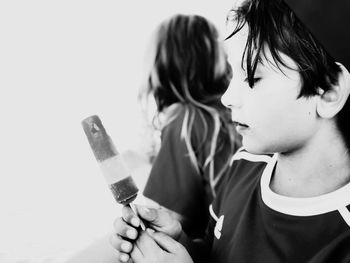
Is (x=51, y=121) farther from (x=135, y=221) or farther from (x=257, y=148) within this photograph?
(x=257, y=148)

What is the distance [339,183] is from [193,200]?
732 millimetres

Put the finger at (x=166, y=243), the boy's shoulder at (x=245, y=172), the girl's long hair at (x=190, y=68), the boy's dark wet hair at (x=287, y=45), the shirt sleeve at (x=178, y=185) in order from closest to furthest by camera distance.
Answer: the boy's dark wet hair at (x=287, y=45) < the finger at (x=166, y=243) < the boy's shoulder at (x=245, y=172) < the shirt sleeve at (x=178, y=185) < the girl's long hair at (x=190, y=68)

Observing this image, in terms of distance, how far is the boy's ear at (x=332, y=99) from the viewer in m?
0.72

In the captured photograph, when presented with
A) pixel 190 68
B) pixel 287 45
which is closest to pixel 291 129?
pixel 287 45

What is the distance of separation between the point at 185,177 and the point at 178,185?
44 millimetres

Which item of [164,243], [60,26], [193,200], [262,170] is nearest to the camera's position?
[164,243]

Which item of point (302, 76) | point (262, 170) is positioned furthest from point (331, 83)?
point (262, 170)

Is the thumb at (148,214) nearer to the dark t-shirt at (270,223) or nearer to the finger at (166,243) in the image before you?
the finger at (166,243)

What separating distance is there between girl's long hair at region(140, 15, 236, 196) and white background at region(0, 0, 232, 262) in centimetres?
31

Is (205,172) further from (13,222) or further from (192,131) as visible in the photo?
(13,222)

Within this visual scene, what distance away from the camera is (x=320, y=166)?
0.78 m

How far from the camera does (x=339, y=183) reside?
76 centimetres

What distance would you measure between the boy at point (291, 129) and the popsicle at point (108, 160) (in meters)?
0.06

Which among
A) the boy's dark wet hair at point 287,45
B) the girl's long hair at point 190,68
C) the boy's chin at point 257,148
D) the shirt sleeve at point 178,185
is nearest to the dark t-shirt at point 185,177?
the shirt sleeve at point 178,185
